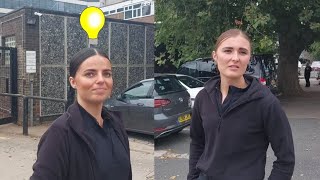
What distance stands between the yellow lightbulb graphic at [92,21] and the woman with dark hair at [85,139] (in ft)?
0.91

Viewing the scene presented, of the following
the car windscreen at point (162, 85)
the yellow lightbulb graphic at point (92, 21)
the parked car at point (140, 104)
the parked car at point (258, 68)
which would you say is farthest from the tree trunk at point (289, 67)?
the yellow lightbulb graphic at point (92, 21)

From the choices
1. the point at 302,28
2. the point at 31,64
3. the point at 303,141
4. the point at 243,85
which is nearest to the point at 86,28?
the point at 31,64

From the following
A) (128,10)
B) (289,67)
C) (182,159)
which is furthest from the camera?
(289,67)

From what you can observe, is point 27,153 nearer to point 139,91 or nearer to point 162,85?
point 139,91

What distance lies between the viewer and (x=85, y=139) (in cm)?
113

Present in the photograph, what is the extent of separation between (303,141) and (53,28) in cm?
491

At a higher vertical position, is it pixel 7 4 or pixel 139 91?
pixel 7 4

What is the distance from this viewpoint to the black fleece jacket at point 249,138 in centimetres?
137

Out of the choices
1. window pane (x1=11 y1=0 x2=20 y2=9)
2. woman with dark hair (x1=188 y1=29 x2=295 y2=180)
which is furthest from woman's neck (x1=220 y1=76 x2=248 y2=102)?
window pane (x1=11 y1=0 x2=20 y2=9)

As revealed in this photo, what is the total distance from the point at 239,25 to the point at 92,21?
4.42 metres

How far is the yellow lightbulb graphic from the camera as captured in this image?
144 centimetres

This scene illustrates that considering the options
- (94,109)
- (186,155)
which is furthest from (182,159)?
(94,109)

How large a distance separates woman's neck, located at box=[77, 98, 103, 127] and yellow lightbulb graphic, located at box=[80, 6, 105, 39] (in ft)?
1.10

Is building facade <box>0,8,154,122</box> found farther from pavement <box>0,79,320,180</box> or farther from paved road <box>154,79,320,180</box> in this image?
paved road <box>154,79,320,180</box>
